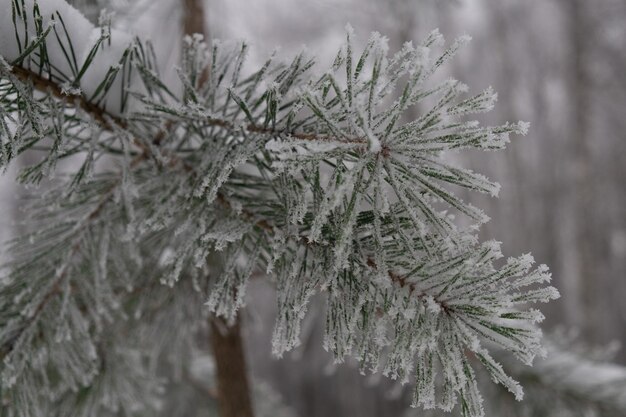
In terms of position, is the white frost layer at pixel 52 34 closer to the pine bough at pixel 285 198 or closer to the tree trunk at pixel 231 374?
the pine bough at pixel 285 198

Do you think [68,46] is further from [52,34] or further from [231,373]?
[231,373]

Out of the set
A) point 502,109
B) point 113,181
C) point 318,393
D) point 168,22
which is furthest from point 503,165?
point 113,181

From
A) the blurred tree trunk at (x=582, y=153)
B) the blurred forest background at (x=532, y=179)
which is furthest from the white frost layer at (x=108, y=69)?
the blurred forest background at (x=532, y=179)

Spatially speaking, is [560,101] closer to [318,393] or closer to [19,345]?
[318,393]

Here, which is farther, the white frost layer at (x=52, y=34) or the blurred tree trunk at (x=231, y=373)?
the blurred tree trunk at (x=231, y=373)

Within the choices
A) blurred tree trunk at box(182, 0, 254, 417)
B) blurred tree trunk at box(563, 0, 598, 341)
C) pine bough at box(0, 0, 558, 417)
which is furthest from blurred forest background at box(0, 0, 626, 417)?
pine bough at box(0, 0, 558, 417)

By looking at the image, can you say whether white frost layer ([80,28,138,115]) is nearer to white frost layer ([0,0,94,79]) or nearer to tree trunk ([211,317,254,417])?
white frost layer ([0,0,94,79])

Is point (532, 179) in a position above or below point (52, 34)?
above

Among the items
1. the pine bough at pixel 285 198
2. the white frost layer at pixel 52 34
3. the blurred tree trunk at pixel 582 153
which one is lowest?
the pine bough at pixel 285 198

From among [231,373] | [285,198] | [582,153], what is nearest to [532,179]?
[582,153]
